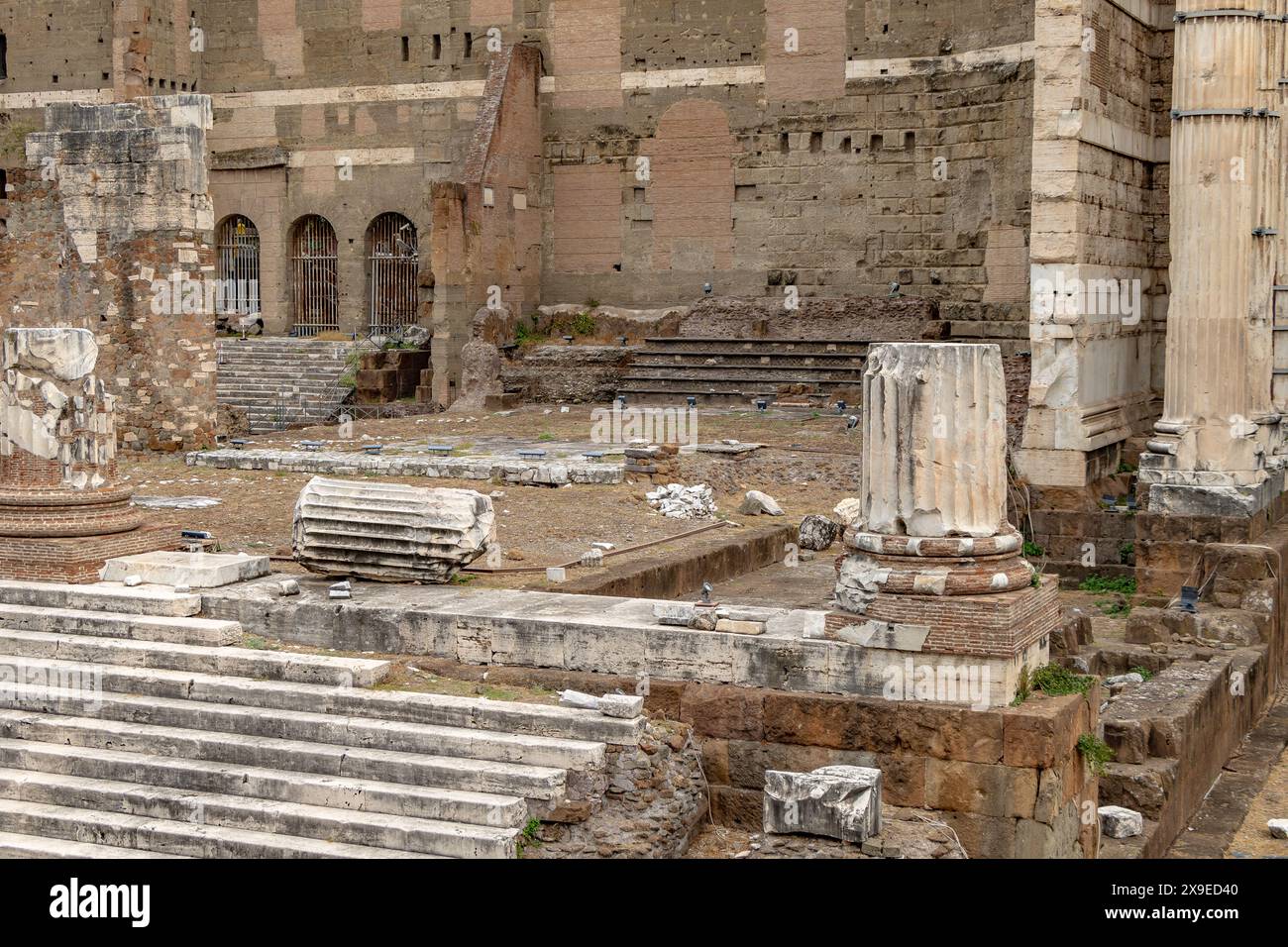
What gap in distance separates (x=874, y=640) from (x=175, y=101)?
12.6m

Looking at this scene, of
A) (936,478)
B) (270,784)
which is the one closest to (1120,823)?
(936,478)

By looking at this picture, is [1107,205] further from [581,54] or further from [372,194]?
[372,194]

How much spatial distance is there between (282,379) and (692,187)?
7.09 m

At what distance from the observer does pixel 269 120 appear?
30.0m

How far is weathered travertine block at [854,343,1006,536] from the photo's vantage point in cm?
808

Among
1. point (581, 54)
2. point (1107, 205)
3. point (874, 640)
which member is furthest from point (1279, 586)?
point (581, 54)

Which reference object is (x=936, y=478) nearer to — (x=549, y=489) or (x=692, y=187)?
(x=549, y=489)

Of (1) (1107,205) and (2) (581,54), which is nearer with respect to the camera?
(1) (1107,205)

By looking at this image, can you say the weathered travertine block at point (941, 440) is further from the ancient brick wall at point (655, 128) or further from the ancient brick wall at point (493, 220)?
the ancient brick wall at point (493, 220)

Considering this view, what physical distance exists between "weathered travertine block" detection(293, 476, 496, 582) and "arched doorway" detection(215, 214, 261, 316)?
2059 centimetres

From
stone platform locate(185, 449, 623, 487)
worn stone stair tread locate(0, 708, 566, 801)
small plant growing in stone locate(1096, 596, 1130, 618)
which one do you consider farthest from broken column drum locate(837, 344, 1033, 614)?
stone platform locate(185, 449, 623, 487)

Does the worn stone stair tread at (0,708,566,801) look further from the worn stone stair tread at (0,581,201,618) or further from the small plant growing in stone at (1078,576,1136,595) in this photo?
the small plant growing in stone at (1078,576,1136,595)

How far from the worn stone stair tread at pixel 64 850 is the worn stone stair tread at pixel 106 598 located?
7.15 feet

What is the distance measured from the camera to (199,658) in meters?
8.81
